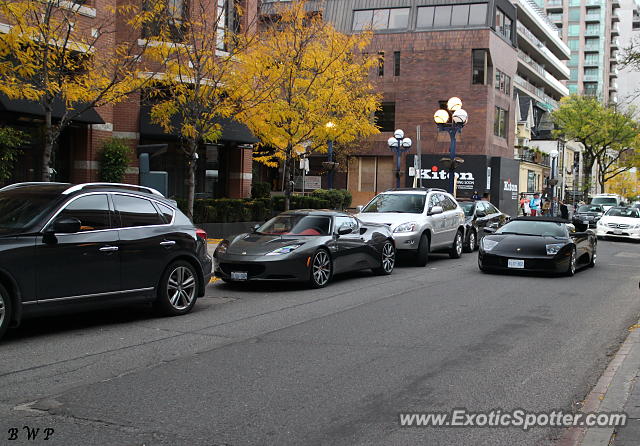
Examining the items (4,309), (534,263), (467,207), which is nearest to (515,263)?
(534,263)

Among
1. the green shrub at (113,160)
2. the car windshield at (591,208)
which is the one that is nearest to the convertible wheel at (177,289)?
the green shrub at (113,160)

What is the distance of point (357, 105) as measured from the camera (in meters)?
23.5

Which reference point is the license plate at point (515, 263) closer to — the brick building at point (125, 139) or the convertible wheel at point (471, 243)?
the convertible wheel at point (471, 243)

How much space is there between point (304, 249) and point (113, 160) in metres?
10.4

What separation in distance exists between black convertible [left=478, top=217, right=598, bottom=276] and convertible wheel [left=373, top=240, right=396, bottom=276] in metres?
2.04

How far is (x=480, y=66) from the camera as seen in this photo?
49.6 m

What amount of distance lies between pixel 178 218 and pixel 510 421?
590 centimetres

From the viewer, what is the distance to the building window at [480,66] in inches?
1940

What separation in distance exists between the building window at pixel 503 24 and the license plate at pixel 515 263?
39501 mm

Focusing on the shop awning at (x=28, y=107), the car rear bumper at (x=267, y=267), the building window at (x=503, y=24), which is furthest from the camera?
the building window at (x=503, y=24)

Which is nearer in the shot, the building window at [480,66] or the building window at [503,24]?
the building window at [480,66]

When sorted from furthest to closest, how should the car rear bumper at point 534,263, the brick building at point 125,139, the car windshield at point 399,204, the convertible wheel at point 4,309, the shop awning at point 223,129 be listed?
the shop awning at point 223,129
the brick building at point 125,139
the car windshield at point 399,204
the car rear bumper at point 534,263
the convertible wheel at point 4,309

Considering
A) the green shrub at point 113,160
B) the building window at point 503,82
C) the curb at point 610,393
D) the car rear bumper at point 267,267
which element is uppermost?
the building window at point 503,82
